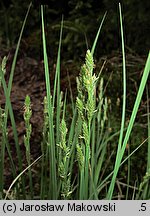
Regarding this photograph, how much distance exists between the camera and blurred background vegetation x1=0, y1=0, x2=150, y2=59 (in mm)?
2734

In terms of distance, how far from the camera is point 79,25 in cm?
284

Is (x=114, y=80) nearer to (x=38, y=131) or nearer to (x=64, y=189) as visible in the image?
(x=38, y=131)

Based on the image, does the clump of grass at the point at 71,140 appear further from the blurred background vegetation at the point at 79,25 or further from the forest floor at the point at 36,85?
the blurred background vegetation at the point at 79,25

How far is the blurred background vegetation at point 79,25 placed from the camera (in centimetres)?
273

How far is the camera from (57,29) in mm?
2980

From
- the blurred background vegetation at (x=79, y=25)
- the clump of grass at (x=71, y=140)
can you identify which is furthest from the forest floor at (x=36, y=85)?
the clump of grass at (x=71, y=140)

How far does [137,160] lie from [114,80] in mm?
689

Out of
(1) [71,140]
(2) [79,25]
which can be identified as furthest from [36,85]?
(1) [71,140]

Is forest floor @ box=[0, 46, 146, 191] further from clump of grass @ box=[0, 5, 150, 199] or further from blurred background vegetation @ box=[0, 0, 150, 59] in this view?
clump of grass @ box=[0, 5, 150, 199]

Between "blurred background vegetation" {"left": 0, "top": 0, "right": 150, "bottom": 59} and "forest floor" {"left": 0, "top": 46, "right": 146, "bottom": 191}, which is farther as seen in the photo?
"blurred background vegetation" {"left": 0, "top": 0, "right": 150, "bottom": 59}

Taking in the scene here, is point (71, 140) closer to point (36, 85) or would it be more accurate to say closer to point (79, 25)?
point (36, 85)

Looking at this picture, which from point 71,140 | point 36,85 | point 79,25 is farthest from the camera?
point 79,25

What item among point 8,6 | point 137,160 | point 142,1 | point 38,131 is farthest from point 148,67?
point 8,6

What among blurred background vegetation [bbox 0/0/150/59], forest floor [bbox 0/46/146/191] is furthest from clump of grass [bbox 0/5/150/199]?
blurred background vegetation [bbox 0/0/150/59]
